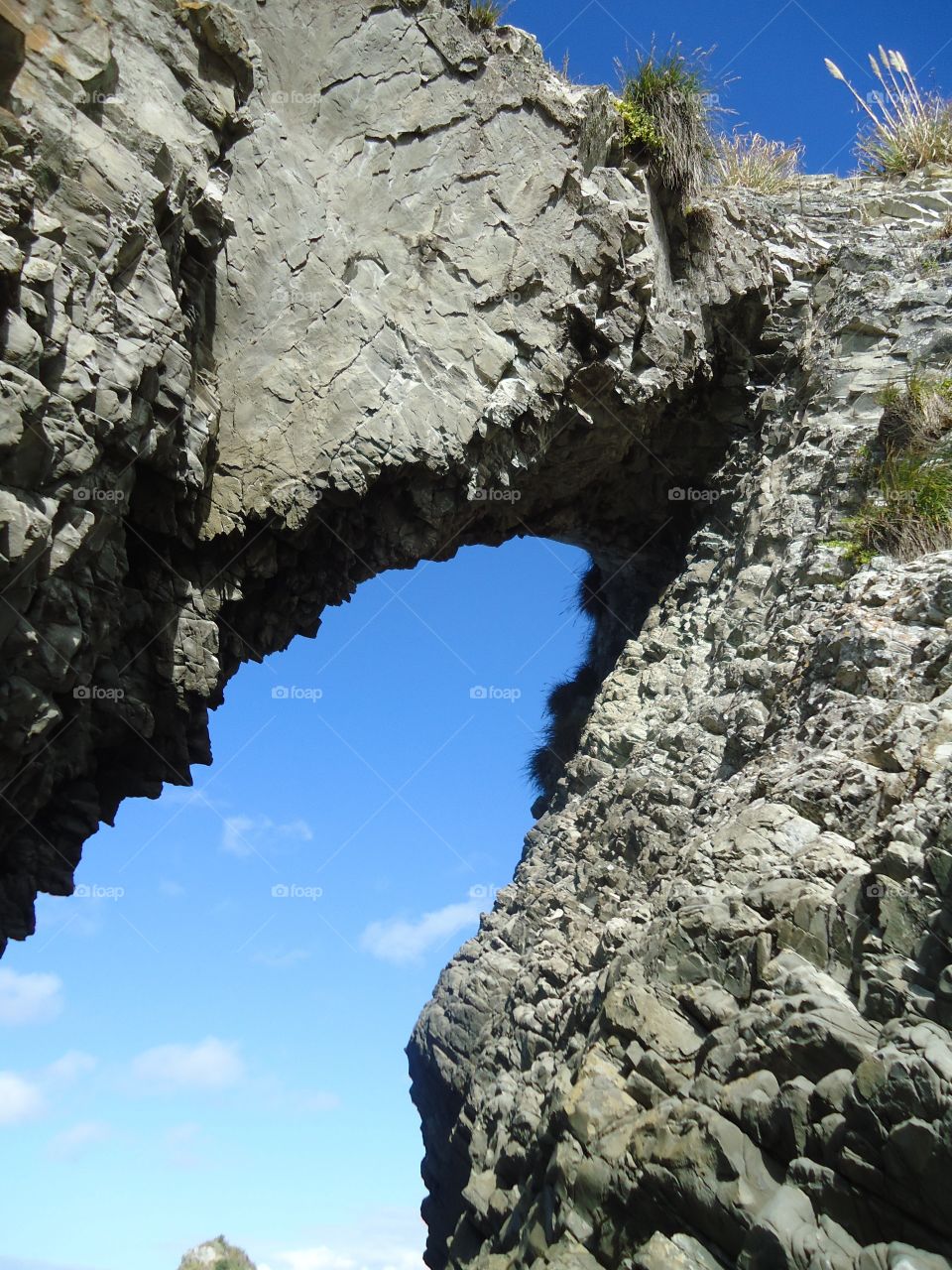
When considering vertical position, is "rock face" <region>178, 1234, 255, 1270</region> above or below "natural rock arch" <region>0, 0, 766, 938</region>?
below

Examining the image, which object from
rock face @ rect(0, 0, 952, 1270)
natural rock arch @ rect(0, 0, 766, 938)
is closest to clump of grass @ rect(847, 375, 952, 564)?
rock face @ rect(0, 0, 952, 1270)

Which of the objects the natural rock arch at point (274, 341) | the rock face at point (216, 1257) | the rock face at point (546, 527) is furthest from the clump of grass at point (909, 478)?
the rock face at point (216, 1257)

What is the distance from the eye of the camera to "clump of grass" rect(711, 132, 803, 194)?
51.4 ft

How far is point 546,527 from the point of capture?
14852mm

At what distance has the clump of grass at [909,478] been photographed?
10.3m

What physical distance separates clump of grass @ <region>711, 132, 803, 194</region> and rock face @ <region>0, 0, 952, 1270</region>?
2.06ft

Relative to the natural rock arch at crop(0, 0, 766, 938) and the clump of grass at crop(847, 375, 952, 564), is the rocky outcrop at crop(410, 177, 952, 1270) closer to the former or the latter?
the clump of grass at crop(847, 375, 952, 564)

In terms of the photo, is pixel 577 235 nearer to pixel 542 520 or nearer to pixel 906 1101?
pixel 542 520

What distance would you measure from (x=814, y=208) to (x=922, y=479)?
21.4 feet

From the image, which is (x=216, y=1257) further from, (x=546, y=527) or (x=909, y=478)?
(x=909, y=478)

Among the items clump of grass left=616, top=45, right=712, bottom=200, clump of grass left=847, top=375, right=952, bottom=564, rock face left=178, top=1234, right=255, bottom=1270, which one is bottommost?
rock face left=178, top=1234, right=255, bottom=1270

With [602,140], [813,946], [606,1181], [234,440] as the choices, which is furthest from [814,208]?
[606,1181]

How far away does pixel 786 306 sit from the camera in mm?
14188

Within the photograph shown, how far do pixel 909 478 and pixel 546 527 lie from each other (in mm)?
5272
